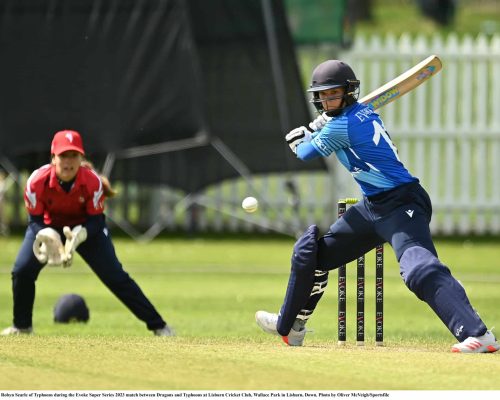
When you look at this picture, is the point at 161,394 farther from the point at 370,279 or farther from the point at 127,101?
the point at 127,101

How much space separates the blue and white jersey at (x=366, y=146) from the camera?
7.83 m

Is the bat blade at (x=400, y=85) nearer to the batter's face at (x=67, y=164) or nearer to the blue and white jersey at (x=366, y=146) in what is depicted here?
the blue and white jersey at (x=366, y=146)

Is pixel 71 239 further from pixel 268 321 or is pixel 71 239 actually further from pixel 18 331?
pixel 268 321

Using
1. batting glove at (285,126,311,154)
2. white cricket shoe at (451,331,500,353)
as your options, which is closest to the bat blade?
batting glove at (285,126,311,154)

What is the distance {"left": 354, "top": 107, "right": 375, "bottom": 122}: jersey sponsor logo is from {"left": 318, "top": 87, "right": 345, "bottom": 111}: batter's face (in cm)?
14

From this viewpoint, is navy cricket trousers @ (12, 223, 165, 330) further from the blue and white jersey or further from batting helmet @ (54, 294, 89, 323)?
the blue and white jersey

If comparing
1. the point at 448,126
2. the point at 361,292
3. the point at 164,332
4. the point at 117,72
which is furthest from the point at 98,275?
the point at 448,126

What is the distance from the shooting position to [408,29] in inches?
1658

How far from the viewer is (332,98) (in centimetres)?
796

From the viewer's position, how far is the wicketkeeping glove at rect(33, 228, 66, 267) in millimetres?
9148

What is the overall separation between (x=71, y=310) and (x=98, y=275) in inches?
51.2

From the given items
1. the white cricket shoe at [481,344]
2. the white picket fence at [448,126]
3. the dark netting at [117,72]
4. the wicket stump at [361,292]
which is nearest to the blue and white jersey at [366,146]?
the wicket stump at [361,292]

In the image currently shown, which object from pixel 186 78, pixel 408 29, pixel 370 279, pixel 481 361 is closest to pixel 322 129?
pixel 481 361

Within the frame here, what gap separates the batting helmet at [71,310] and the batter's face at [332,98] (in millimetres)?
3634
